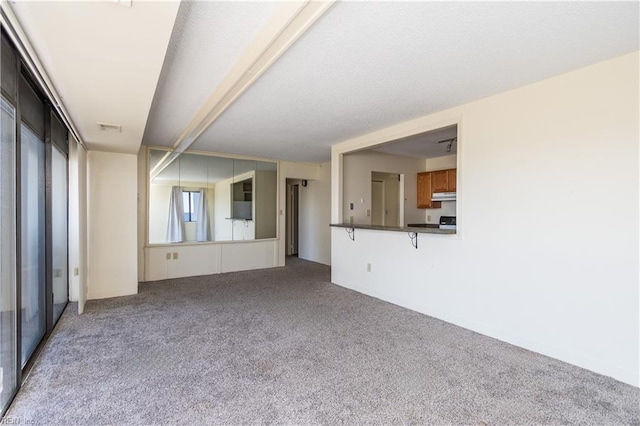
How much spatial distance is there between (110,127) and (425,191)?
17.7 ft

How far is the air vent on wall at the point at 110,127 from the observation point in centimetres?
297

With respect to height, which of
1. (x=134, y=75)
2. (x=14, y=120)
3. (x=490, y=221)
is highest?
(x=134, y=75)

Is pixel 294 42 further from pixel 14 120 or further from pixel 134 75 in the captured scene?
pixel 14 120

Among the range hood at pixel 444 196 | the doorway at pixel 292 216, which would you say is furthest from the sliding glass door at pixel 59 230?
the range hood at pixel 444 196

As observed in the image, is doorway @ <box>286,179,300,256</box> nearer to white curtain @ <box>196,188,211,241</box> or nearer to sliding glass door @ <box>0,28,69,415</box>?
white curtain @ <box>196,188,211,241</box>

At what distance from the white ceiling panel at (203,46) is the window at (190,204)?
253 cm

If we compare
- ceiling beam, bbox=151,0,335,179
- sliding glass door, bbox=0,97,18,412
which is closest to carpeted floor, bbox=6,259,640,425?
sliding glass door, bbox=0,97,18,412

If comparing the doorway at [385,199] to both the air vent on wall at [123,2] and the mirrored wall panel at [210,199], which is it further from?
the air vent on wall at [123,2]

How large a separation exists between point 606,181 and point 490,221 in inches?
35.9

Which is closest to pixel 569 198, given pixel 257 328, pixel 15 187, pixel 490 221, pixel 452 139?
pixel 490 221

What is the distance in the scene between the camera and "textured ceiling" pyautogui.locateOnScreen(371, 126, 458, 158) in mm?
4451

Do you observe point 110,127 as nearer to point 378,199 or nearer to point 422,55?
point 422,55

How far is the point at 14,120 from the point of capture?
1942mm

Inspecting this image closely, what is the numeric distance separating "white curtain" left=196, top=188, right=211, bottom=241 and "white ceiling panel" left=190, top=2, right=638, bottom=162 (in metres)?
2.38
